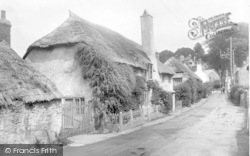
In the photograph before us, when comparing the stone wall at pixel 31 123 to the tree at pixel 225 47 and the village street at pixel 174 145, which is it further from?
the tree at pixel 225 47

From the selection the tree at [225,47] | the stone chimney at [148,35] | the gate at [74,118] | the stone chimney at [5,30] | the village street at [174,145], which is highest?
the tree at [225,47]

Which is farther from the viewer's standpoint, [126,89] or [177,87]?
[177,87]

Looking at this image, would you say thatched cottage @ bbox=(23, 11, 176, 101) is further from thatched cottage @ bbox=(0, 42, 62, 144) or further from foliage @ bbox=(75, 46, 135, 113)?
thatched cottage @ bbox=(0, 42, 62, 144)

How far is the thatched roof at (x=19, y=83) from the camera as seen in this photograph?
11.5 meters

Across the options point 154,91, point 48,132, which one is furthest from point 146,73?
point 48,132

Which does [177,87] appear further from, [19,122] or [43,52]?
[19,122]

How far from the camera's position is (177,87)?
132ft

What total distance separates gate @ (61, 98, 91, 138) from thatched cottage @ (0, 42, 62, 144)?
795 mm

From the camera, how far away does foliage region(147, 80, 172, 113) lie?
28.4 m

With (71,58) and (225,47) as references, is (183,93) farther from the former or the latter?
(225,47)

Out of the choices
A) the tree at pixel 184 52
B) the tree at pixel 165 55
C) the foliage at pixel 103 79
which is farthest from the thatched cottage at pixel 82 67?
the tree at pixel 165 55

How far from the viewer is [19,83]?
12469 mm

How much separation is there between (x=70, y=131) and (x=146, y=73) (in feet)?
48.0

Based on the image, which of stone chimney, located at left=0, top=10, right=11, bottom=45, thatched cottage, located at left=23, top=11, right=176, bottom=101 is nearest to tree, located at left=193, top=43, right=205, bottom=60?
thatched cottage, located at left=23, top=11, right=176, bottom=101
